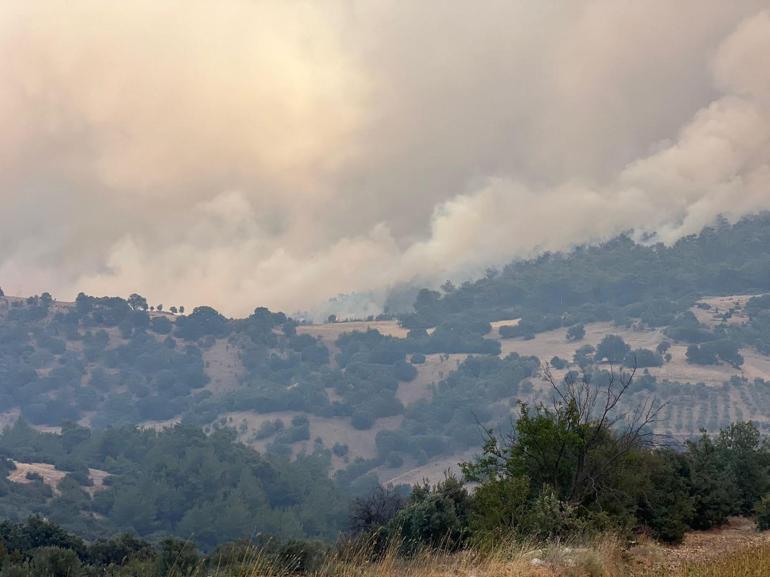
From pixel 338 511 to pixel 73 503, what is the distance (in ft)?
→ 193

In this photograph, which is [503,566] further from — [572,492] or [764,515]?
[764,515]

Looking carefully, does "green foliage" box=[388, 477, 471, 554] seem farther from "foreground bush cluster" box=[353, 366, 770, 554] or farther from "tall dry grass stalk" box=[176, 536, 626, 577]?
"tall dry grass stalk" box=[176, 536, 626, 577]

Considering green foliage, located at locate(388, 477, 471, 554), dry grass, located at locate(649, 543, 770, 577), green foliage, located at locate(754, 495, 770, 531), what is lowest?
green foliage, located at locate(754, 495, 770, 531)

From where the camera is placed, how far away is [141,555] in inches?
1857

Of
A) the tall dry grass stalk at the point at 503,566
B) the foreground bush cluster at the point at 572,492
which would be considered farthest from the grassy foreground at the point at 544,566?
the foreground bush cluster at the point at 572,492

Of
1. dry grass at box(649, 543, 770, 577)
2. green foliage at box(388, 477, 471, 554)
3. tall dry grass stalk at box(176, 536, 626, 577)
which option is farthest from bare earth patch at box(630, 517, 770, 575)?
green foliage at box(388, 477, 471, 554)

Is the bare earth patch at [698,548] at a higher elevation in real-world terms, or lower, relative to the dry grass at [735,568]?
lower

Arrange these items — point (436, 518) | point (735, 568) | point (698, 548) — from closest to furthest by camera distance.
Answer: point (735, 568) < point (698, 548) < point (436, 518)

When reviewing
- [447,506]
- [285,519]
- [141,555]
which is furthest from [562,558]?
[285,519]

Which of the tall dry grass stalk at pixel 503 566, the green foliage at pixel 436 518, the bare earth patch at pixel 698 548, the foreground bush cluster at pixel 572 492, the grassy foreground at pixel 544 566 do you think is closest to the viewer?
the grassy foreground at pixel 544 566

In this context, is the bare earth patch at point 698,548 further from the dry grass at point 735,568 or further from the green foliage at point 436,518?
the green foliage at point 436,518

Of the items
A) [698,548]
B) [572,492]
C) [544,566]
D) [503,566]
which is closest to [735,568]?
[544,566]

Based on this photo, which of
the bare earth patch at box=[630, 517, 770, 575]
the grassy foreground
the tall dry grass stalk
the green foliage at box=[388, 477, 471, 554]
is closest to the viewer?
the grassy foreground

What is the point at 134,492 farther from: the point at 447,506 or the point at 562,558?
the point at 562,558
